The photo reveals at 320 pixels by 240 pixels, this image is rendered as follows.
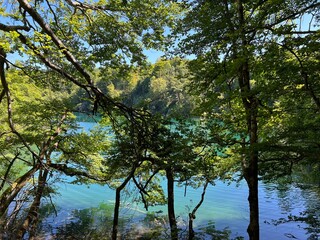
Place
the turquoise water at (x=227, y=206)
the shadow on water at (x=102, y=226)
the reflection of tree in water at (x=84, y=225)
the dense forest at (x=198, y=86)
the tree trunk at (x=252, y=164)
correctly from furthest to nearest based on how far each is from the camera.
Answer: the turquoise water at (x=227, y=206) → the reflection of tree in water at (x=84, y=225) → the shadow on water at (x=102, y=226) → the tree trunk at (x=252, y=164) → the dense forest at (x=198, y=86)

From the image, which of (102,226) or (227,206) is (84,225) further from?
(227,206)

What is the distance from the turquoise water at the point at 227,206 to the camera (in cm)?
1272

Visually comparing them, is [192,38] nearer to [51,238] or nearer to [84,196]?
[51,238]

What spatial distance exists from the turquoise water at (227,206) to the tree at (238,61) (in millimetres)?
5858

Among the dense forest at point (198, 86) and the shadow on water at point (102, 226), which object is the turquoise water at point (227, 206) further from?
the dense forest at point (198, 86)

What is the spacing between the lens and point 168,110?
7.62 metres

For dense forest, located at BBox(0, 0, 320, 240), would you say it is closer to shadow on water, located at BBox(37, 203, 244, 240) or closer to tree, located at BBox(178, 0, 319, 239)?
tree, located at BBox(178, 0, 319, 239)

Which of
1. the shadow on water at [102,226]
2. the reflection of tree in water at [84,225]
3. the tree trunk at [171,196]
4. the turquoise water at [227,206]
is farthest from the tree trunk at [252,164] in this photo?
the reflection of tree in water at [84,225]

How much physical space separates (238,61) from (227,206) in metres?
12.8

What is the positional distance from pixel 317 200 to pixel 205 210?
6236 millimetres

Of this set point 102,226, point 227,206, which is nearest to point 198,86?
point 102,226

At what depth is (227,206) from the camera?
52.6 ft

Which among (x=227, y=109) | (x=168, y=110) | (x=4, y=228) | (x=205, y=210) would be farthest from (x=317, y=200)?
(x=4, y=228)

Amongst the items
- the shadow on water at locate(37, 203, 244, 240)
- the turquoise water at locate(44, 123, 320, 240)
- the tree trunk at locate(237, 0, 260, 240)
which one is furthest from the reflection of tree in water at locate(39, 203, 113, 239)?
the tree trunk at locate(237, 0, 260, 240)
